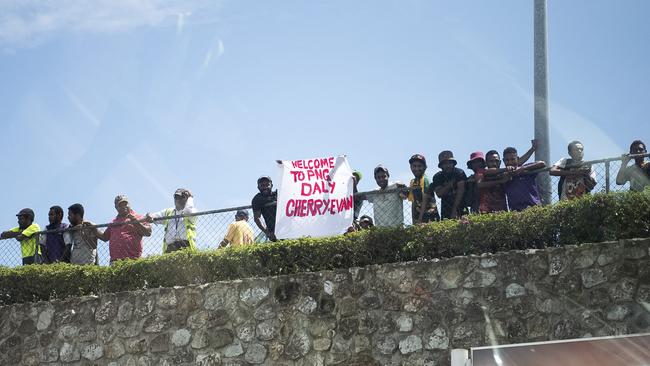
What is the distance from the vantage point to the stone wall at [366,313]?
10.3m

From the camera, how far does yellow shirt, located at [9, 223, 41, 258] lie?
572 inches

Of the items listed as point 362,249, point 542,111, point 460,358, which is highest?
point 542,111

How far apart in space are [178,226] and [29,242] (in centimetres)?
276

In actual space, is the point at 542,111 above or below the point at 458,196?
above

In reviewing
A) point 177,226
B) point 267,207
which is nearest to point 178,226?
point 177,226

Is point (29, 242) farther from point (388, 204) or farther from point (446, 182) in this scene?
point (446, 182)

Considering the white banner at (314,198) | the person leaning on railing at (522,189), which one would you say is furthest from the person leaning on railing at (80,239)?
the person leaning on railing at (522,189)

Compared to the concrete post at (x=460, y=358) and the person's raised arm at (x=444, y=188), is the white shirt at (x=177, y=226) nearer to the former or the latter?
the person's raised arm at (x=444, y=188)

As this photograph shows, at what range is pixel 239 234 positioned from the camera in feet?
43.8

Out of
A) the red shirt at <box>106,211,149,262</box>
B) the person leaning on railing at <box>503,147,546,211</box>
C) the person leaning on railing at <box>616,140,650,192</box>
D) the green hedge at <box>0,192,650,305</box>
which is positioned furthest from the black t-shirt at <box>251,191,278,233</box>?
the person leaning on railing at <box>616,140,650,192</box>

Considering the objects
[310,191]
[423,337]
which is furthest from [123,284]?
[423,337]

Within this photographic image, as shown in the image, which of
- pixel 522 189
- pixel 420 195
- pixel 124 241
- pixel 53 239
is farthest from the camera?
pixel 53 239

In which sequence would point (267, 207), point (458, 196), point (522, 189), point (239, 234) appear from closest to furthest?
point (522, 189), point (458, 196), point (267, 207), point (239, 234)

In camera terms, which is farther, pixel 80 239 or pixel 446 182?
pixel 80 239
